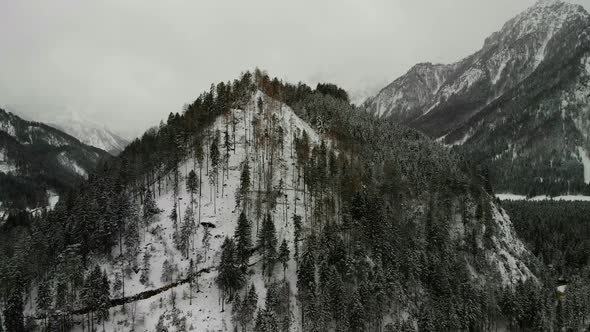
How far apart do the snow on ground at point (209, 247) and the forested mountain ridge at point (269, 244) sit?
0.41 m

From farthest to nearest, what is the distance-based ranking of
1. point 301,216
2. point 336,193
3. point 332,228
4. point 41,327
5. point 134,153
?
1. point 134,153
2. point 336,193
3. point 301,216
4. point 332,228
5. point 41,327

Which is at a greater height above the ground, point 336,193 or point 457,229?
point 336,193

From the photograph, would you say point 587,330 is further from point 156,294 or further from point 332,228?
point 156,294

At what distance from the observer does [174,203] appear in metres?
125

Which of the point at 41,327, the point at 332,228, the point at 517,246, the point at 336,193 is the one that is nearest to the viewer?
the point at 41,327

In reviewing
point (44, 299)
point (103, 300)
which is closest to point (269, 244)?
point (103, 300)

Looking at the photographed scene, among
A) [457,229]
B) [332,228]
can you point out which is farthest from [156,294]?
[457,229]

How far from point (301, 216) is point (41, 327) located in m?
69.2

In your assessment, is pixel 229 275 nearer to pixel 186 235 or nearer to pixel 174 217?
pixel 186 235

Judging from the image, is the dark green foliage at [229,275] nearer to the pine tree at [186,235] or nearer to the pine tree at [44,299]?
the pine tree at [186,235]

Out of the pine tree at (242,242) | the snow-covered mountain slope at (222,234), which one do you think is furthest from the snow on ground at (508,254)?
the pine tree at (242,242)

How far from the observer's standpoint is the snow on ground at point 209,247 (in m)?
96.2

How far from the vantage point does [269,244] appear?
106 metres

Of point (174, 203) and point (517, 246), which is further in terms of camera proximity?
point (517, 246)
